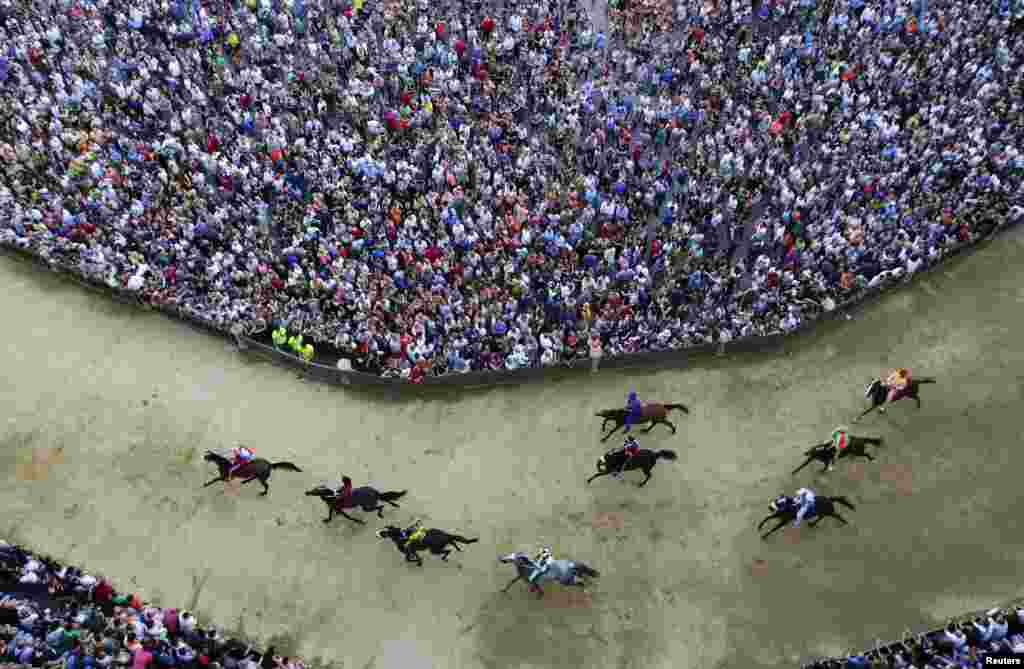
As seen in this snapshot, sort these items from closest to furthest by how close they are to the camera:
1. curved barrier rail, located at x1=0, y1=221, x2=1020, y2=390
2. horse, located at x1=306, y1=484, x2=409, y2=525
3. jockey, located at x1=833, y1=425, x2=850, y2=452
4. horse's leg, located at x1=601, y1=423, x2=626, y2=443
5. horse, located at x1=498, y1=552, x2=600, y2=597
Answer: horse, located at x1=498, y1=552, x2=600, y2=597 < horse, located at x1=306, y1=484, x2=409, y2=525 < jockey, located at x1=833, y1=425, x2=850, y2=452 < horse's leg, located at x1=601, y1=423, x2=626, y2=443 < curved barrier rail, located at x1=0, y1=221, x2=1020, y2=390

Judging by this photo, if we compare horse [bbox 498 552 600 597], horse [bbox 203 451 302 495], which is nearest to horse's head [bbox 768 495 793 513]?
horse [bbox 498 552 600 597]

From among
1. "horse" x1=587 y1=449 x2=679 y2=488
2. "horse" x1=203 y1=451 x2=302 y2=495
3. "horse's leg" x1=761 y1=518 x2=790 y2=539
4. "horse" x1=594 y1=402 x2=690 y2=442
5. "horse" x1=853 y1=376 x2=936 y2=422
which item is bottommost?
"horse" x1=203 y1=451 x2=302 y2=495

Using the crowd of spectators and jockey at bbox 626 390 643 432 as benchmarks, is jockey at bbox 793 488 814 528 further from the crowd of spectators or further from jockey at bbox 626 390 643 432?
jockey at bbox 626 390 643 432

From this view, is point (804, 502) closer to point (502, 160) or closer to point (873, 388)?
point (873, 388)

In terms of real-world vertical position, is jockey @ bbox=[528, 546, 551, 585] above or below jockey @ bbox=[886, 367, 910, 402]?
below

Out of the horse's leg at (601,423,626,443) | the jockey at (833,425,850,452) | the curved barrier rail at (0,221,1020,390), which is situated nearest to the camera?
the jockey at (833,425,850,452)

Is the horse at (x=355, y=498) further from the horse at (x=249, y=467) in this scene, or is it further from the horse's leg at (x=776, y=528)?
the horse's leg at (x=776, y=528)

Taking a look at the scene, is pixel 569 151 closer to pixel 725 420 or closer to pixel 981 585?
pixel 725 420
